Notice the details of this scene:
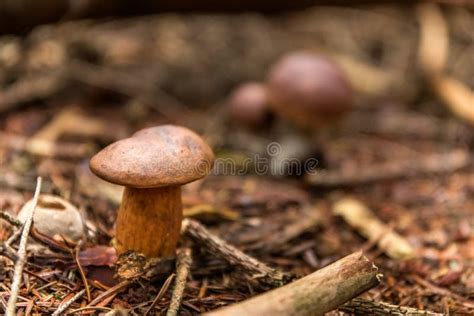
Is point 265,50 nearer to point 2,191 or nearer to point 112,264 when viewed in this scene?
point 2,191

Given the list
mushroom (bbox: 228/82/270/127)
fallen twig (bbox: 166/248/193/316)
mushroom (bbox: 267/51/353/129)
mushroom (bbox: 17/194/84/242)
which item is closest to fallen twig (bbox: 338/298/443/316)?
fallen twig (bbox: 166/248/193/316)

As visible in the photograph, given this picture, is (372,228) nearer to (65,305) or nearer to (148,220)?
Result: (148,220)

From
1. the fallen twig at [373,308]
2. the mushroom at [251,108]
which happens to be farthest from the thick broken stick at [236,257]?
the mushroom at [251,108]

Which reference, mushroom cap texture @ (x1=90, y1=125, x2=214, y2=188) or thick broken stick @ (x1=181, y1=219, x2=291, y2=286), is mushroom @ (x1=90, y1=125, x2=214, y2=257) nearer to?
mushroom cap texture @ (x1=90, y1=125, x2=214, y2=188)

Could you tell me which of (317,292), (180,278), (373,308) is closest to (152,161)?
(180,278)

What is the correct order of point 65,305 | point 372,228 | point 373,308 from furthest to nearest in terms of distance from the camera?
point 372,228 < point 373,308 < point 65,305

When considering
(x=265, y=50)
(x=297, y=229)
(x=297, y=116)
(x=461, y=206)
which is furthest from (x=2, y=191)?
(x=265, y=50)

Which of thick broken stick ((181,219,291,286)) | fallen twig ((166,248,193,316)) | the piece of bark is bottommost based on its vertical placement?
fallen twig ((166,248,193,316))
